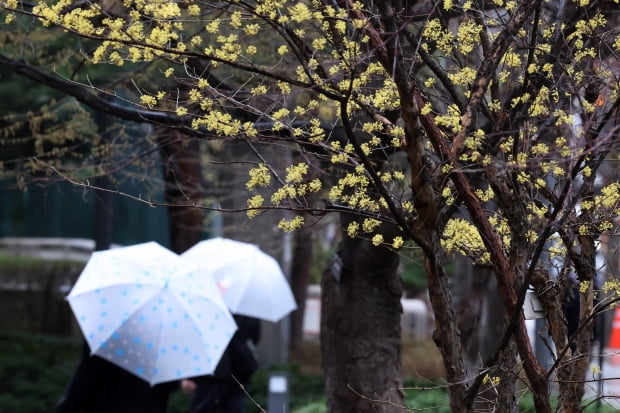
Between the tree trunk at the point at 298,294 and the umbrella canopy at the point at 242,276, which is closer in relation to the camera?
the umbrella canopy at the point at 242,276

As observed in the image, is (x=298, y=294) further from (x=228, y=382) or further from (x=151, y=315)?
(x=151, y=315)

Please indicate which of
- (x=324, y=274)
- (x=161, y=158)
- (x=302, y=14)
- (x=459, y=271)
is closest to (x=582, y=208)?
(x=302, y=14)

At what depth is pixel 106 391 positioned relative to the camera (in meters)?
6.33

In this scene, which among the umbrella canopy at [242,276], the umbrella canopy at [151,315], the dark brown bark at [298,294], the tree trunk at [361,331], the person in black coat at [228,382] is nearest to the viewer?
the umbrella canopy at [151,315]

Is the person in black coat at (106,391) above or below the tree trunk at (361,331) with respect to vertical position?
below

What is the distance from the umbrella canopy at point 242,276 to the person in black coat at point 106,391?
253 centimetres

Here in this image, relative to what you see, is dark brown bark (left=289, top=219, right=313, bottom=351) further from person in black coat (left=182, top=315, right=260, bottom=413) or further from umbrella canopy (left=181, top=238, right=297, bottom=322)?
person in black coat (left=182, top=315, right=260, bottom=413)

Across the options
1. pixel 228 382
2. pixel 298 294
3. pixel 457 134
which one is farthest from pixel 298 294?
pixel 457 134

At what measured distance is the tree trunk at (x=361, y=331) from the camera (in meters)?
6.54

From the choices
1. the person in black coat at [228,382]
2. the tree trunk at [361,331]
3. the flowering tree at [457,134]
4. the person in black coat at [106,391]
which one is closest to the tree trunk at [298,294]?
the person in black coat at [228,382]

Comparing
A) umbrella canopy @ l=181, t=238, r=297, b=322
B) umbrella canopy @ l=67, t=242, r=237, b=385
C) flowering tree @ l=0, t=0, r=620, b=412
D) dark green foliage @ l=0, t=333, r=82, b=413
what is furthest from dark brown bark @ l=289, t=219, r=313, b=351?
flowering tree @ l=0, t=0, r=620, b=412

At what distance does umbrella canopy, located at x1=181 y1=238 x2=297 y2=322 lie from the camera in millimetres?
9039

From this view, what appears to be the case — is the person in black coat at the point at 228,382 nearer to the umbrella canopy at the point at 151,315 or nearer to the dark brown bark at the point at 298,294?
the umbrella canopy at the point at 151,315

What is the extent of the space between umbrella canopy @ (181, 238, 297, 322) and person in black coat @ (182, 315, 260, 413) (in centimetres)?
42
